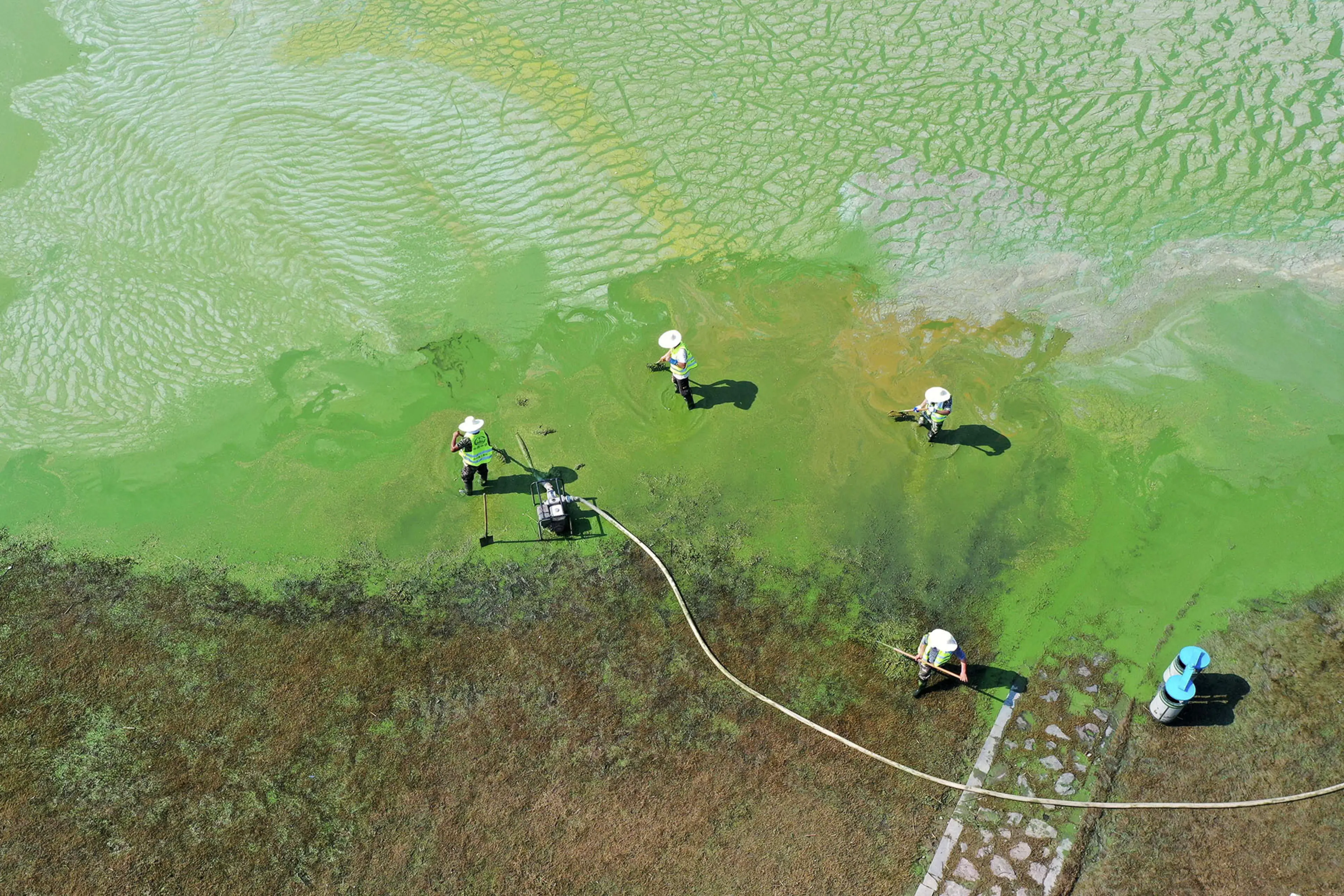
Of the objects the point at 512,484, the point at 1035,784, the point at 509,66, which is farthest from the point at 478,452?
the point at 509,66

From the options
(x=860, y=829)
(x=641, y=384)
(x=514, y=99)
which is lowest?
(x=860, y=829)

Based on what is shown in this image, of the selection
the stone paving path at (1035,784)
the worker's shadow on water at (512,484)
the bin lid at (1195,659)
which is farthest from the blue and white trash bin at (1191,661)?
the worker's shadow on water at (512,484)

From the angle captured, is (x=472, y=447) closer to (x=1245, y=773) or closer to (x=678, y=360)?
(x=678, y=360)

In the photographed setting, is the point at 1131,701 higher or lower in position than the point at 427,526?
lower

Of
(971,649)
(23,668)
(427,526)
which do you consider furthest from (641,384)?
(23,668)

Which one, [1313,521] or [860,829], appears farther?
[1313,521]

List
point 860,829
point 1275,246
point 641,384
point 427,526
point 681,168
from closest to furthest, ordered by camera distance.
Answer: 1. point 860,829
2. point 427,526
3. point 641,384
4. point 1275,246
5. point 681,168

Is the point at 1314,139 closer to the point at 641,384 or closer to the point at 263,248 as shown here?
the point at 641,384
